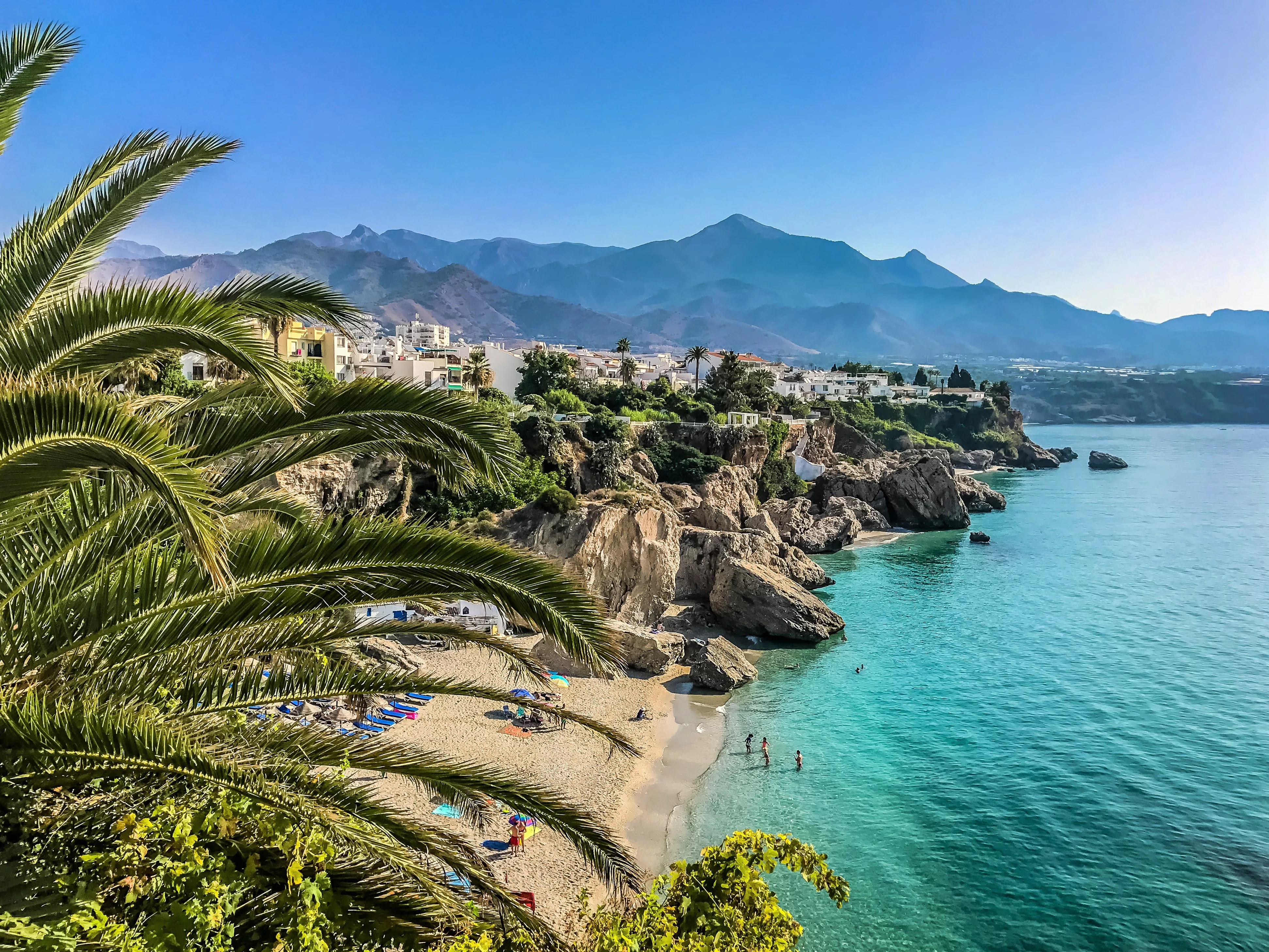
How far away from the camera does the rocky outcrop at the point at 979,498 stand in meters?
71.2

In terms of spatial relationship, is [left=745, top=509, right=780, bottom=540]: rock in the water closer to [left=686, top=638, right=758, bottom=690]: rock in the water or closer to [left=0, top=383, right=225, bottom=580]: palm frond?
[left=686, top=638, right=758, bottom=690]: rock in the water

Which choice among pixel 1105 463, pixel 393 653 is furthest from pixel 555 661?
pixel 1105 463

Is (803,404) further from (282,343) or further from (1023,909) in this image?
(1023,909)

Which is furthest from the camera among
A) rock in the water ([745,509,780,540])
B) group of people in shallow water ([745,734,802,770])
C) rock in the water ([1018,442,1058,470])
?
rock in the water ([1018,442,1058,470])

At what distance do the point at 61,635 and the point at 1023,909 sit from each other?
18874 mm

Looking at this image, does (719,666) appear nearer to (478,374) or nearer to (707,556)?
(707,556)

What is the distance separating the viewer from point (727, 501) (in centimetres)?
4981

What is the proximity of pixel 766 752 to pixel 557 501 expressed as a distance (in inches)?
550

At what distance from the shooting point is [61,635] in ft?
15.0

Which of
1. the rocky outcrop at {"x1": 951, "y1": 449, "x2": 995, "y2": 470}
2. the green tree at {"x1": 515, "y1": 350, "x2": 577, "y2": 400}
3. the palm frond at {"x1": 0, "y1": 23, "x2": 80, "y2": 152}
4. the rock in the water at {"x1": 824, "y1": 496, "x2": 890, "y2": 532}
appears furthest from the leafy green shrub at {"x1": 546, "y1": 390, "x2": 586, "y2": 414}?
the rocky outcrop at {"x1": 951, "y1": 449, "x2": 995, "y2": 470}

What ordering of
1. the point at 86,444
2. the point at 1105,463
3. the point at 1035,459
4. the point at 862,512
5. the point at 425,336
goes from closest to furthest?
the point at 86,444 → the point at 862,512 → the point at 1105,463 → the point at 1035,459 → the point at 425,336

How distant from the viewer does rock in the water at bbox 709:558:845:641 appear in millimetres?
33344

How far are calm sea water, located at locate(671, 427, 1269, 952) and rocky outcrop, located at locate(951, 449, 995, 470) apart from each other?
179ft

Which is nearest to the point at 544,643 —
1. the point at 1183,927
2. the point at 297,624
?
the point at 1183,927
